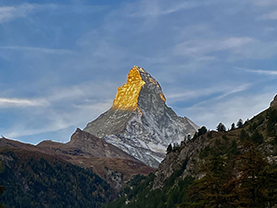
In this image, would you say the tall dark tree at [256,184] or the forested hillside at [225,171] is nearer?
the tall dark tree at [256,184]

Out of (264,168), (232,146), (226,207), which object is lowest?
(226,207)

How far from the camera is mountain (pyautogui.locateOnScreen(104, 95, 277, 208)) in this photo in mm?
44000

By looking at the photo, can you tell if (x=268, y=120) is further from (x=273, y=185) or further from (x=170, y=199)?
(x=273, y=185)

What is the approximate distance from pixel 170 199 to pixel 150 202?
2954 cm

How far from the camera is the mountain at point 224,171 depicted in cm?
4400

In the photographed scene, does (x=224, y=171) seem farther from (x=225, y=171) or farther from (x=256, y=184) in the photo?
(x=256, y=184)

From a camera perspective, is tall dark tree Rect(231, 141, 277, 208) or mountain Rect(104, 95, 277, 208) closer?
tall dark tree Rect(231, 141, 277, 208)

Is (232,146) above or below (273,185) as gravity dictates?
above

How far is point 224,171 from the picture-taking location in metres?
53.0

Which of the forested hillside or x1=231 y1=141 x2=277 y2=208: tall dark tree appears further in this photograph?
the forested hillside

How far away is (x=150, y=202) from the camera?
557 ft

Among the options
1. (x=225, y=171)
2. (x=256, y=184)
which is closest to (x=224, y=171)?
(x=225, y=171)

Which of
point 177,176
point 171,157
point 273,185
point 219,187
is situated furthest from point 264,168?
point 171,157

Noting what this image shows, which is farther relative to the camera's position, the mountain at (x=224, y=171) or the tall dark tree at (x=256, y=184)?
the mountain at (x=224, y=171)
